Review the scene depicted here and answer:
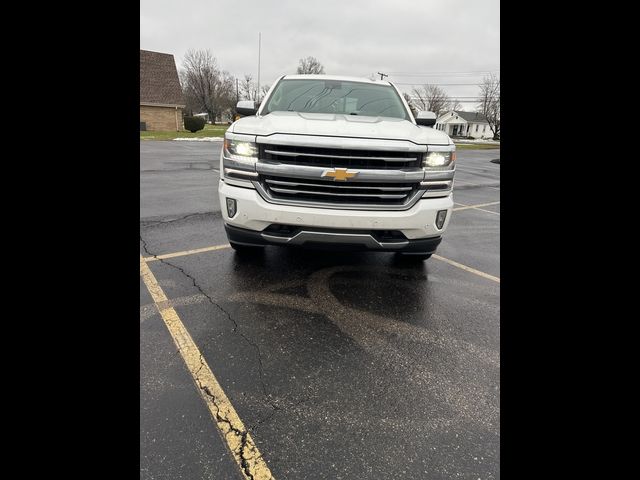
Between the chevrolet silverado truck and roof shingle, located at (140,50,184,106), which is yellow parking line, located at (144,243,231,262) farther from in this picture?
roof shingle, located at (140,50,184,106)

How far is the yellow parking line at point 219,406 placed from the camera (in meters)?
1.70

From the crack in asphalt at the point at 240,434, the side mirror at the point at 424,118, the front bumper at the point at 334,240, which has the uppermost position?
the side mirror at the point at 424,118

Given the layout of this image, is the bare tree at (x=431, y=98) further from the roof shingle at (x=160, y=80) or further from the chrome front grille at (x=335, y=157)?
the chrome front grille at (x=335, y=157)

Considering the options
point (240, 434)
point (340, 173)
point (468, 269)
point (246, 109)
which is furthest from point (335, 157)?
point (468, 269)

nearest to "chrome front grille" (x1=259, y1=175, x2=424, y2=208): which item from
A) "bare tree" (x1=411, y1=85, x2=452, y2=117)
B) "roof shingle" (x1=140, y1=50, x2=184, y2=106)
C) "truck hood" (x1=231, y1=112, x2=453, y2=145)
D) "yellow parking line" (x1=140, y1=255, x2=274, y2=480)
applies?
"truck hood" (x1=231, y1=112, x2=453, y2=145)

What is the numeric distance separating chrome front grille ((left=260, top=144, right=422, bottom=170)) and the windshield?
135cm

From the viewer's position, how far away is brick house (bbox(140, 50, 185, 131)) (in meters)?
36.0

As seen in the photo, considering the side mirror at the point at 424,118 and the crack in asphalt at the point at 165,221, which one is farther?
the crack in asphalt at the point at 165,221

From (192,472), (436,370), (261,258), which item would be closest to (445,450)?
(436,370)

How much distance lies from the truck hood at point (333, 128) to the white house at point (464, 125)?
3766 inches

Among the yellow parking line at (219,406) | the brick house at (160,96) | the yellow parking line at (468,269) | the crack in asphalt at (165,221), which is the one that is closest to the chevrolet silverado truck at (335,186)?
the yellow parking line at (219,406)

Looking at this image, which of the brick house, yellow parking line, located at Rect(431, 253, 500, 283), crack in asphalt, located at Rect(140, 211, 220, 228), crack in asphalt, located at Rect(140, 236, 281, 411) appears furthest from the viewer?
the brick house
